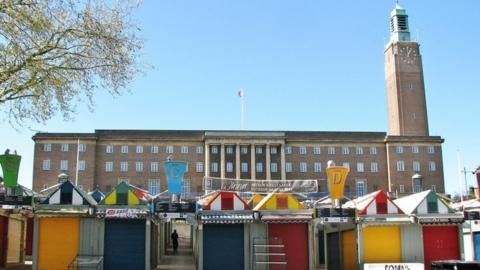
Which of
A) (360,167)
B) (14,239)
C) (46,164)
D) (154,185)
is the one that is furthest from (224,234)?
(360,167)

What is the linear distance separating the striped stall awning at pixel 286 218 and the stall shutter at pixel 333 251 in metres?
5.36

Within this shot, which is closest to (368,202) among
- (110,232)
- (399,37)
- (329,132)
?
(110,232)

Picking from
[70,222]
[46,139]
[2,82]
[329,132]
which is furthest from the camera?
[329,132]

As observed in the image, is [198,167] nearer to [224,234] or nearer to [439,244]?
[224,234]

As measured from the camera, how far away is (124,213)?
2933 centimetres

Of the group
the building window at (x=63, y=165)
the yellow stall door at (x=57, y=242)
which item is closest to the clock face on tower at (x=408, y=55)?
the building window at (x=63, y=165)

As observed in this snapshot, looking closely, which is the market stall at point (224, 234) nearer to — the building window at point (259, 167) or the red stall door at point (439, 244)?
the red stall door at point (439, 244)

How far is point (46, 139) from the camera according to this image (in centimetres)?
11150

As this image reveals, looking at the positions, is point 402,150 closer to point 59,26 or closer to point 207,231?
point 207,231

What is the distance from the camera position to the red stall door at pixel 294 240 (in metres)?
31.3

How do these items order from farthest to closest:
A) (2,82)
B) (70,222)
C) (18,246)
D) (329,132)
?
1. (329,132)
2. (18,246)
3. (70,222)
4. (2,82)

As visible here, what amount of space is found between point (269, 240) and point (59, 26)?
621 inches

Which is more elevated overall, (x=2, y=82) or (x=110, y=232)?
(x=2, y=82)

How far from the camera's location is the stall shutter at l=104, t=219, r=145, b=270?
29906mm
